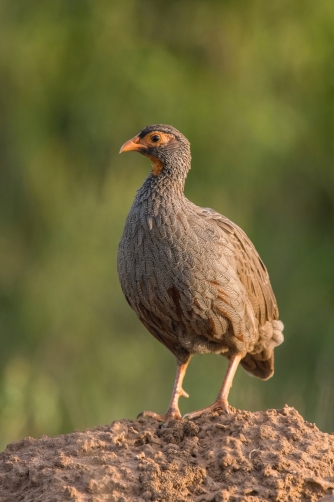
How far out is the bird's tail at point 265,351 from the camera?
6781 mm

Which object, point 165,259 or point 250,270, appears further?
point 250,270

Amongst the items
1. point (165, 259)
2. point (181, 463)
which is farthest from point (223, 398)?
point (181, 463)

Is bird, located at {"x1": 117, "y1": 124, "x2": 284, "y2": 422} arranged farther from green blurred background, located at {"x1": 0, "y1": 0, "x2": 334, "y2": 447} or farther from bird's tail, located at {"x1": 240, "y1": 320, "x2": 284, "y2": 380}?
green blurred background, located at {"x1": 0, "y1": 0, "x2": 334, "y2": 447}

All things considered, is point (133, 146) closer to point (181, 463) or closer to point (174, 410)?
point (174, 410)

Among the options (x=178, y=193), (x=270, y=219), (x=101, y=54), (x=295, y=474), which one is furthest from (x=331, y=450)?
(x=101, y=54)

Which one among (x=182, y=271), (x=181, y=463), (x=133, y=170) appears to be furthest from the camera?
(x=133, y=170)

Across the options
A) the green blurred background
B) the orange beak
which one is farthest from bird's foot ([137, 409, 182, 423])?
the green blurred background

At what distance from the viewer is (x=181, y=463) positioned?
15.9 feet

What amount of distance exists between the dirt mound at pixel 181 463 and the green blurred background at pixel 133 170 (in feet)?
21.9

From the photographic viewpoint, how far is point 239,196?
40.8 ft

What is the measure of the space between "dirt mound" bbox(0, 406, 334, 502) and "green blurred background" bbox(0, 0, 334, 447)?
6687 millimetres

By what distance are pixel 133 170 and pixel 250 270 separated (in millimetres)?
5922

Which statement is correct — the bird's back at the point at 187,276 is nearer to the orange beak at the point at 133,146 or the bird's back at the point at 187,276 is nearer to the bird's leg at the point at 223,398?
the bird's leg at the point at 223,398

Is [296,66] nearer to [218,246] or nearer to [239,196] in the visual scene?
[239,196]
